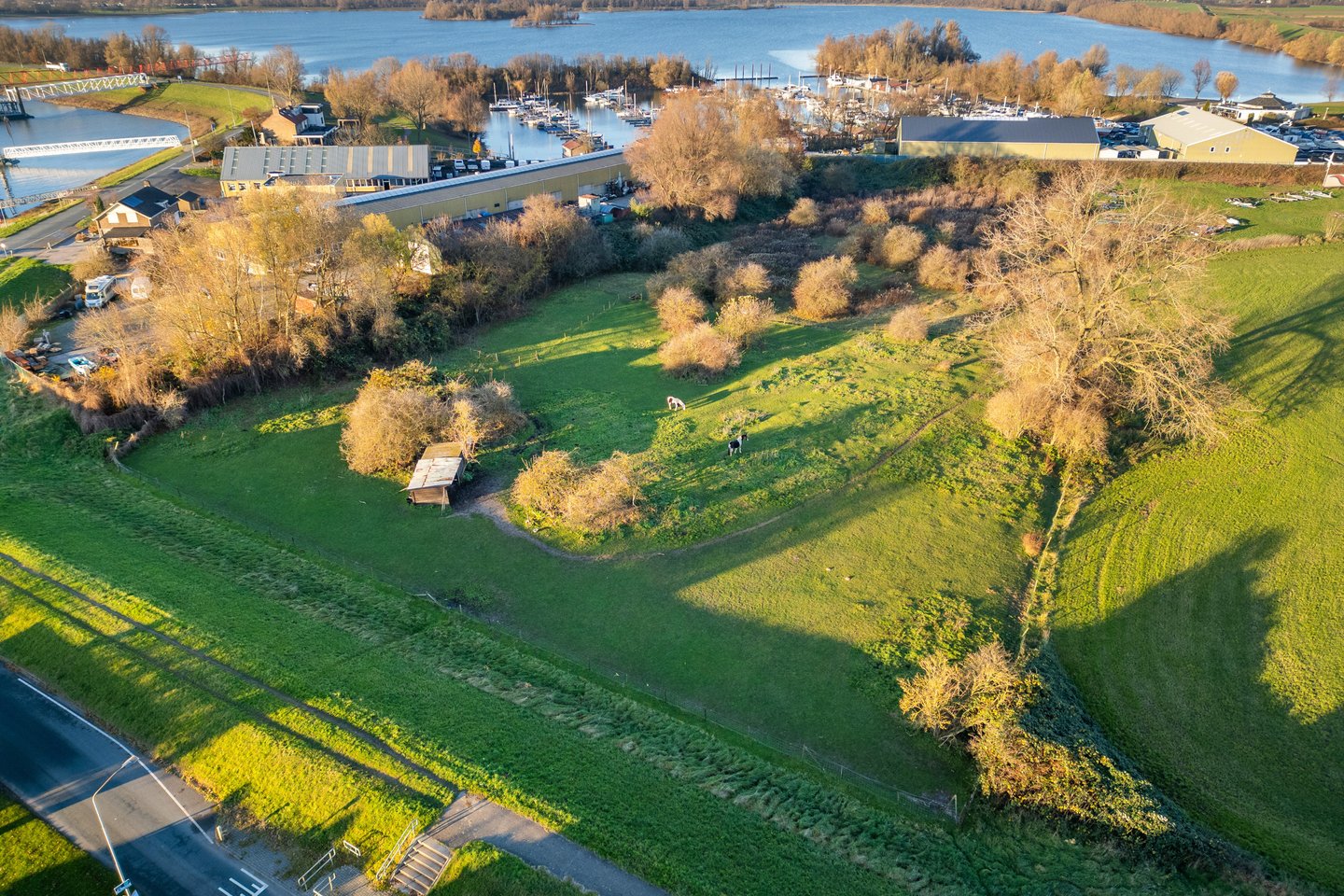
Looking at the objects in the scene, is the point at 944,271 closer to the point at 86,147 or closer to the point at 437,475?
the point at 437,475

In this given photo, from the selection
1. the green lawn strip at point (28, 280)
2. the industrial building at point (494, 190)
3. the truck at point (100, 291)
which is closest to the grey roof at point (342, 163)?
the industrial building at point (494, 190)

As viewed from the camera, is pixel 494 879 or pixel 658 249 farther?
pixel 658 249

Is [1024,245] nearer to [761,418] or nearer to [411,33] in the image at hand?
[761,418]

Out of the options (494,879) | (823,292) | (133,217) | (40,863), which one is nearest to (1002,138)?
(823,292)

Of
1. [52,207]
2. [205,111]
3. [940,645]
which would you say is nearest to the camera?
[940,645]

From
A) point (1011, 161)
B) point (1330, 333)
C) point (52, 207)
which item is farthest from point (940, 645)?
point (52, 207)
